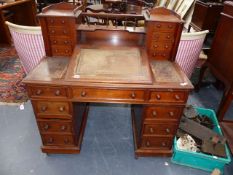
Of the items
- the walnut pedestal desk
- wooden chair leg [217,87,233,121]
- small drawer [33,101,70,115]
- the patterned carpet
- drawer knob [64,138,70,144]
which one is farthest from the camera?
the patterned carpet

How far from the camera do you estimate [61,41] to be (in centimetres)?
156

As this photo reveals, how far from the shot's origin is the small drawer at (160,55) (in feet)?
5.26

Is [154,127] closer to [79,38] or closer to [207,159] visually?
[207,159]

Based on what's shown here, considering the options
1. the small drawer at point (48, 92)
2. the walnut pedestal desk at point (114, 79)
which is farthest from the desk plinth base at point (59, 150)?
the small drawer at point (48, 92)

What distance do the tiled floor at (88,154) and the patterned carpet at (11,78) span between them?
226mm

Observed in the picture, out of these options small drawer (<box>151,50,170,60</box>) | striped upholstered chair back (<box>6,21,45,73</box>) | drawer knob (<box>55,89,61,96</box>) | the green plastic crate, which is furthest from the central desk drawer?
striped upholstered chair back (<box>6,21,45,73</box>)

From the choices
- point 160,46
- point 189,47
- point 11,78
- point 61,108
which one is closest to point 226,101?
point 189,47

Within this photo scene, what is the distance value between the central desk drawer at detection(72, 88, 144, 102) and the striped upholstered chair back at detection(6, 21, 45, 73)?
93cm

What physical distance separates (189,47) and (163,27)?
0.69 m

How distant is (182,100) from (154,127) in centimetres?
33

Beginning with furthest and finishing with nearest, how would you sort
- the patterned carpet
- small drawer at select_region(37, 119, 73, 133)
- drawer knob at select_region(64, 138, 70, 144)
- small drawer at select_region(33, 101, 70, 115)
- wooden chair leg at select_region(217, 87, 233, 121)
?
the patterned carpet < wooden chair leg at select_region(217, 87, 233, 121) < drawer knob at select_region(64, 138, 70, 144) < small drawer at select_region(37, 119, 73, 133) < small drawer at select_region(33, 101, 70, 115)

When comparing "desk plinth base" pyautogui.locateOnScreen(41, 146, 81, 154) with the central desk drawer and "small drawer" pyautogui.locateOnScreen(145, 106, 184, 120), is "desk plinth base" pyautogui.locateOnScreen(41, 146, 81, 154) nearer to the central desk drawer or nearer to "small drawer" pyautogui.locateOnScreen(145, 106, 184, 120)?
the central desk drawer

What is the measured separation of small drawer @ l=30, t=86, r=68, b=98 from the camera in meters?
1.35

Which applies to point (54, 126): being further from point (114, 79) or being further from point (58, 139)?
point (114, 79)
